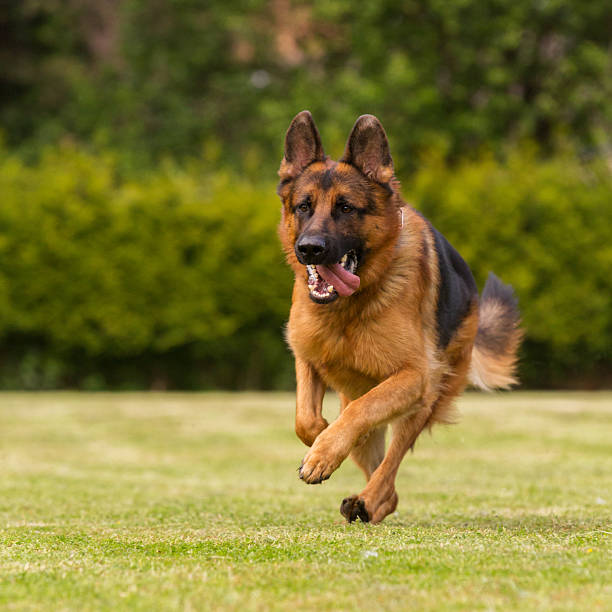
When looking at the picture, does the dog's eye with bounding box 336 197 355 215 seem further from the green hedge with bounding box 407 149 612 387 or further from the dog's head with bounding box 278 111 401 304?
the green hedge with bounding box 407 149 612 387

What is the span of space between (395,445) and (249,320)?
1381 centimetres

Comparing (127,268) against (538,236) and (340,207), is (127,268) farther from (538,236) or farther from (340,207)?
(340,207)

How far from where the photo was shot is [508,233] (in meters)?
19.7

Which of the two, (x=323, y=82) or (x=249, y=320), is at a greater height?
(x=323, y=82)

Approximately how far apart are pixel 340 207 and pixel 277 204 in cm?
1403

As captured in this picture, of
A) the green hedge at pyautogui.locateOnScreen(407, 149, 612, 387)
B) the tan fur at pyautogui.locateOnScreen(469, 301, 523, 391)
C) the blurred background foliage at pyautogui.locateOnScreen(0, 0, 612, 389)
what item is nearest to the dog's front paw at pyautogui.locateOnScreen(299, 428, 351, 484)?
the tan fur at pyautogui.locateOnScreen(469, 301, 523, 391)

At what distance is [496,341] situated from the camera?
7.16m

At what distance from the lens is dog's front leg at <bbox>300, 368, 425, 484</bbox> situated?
15.9 ft

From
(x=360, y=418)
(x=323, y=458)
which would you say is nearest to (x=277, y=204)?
(x=360, y=418)

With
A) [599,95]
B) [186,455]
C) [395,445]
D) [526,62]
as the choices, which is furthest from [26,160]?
[395,445]

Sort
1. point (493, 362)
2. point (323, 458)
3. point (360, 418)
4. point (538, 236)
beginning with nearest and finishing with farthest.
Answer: point (323, 458) < point (360, 418) < point (493, 362) < point (538, 236)

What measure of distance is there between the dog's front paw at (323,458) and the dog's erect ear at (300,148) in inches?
67.2

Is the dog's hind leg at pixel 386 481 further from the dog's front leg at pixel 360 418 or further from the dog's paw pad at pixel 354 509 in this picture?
the dog's front leg at pixel 360 418

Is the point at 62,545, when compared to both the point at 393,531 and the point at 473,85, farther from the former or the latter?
the point at 473,85
